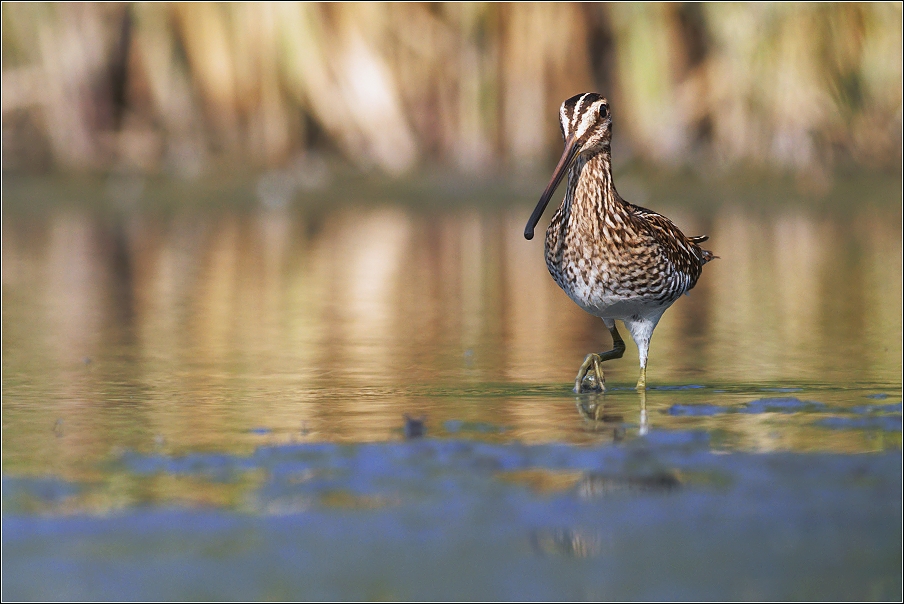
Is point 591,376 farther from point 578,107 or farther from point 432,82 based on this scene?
point 432,82

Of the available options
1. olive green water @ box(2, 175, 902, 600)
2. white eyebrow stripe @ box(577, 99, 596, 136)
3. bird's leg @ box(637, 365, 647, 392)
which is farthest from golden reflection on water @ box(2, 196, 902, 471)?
white eyebrow stripe @ box(577, 99, 596, 136)

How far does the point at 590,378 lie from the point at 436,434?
1154 mm

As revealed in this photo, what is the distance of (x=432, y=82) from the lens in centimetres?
1332

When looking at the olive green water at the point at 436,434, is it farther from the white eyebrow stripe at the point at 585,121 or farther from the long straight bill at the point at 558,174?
the white eyebrow stripe at the point at 585,121

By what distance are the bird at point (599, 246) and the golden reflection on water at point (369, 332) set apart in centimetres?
27

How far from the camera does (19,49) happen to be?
12.9 m

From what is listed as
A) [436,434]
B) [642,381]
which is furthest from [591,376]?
[436,434]

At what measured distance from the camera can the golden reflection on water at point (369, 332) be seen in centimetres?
504

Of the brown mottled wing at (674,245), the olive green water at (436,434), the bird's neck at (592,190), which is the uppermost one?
the bird's neck at (592,190)

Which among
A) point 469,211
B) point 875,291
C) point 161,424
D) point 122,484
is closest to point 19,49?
point 469,211

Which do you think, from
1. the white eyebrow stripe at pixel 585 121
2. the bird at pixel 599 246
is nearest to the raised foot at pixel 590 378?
the bird at pixel 599 246

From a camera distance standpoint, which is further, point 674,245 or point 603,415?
point 674,245

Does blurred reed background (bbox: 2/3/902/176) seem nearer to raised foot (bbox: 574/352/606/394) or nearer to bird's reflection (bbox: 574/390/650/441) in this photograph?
raised foot (bbox: 574/352/606/394)

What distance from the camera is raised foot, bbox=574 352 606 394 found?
564 centimetres
